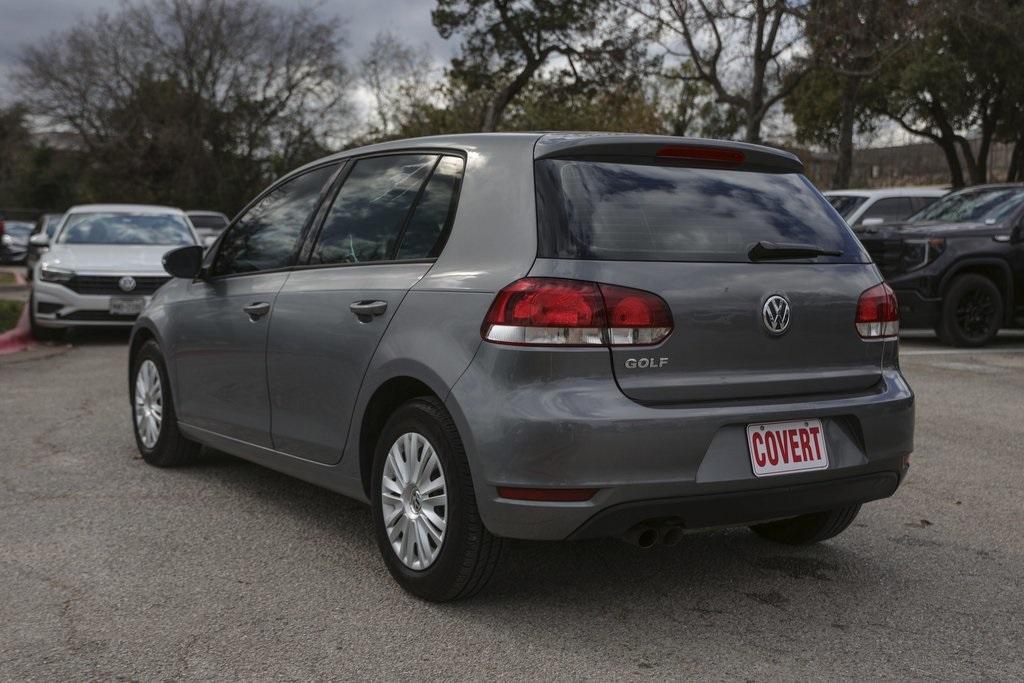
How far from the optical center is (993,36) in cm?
3209

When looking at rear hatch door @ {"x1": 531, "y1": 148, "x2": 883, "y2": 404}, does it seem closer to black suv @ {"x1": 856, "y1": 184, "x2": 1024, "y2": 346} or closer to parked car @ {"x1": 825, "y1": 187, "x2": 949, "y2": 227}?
black suv @ {"x1": 856, "y1": 184, "x2": 1024, "y2": 346}

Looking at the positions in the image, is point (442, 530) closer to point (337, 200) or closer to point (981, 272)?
point (337, 200)

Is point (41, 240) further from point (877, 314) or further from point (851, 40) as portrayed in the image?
point (851, 40)

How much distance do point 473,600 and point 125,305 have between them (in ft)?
32.4

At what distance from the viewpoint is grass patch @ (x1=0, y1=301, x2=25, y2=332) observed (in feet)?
44.5

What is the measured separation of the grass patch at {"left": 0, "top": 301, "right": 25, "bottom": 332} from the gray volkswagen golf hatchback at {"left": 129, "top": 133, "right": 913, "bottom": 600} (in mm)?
9997

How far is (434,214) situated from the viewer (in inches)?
171

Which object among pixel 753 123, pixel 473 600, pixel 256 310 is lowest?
pixel 473 600

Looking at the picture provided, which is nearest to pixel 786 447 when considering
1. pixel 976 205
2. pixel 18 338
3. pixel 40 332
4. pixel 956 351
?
pixel 956 351

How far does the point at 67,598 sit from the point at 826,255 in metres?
2.95

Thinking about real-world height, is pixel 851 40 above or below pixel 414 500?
above

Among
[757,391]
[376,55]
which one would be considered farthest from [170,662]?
[376,55]

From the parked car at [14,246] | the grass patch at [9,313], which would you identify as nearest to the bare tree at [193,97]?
the parked car at [14,246]

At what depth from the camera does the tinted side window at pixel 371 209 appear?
14.9 ft
